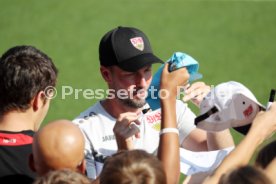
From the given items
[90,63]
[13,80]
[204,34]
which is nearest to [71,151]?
[13,80]

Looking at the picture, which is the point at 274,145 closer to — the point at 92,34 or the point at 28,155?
the point at 28,155

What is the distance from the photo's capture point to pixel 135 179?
109 inches

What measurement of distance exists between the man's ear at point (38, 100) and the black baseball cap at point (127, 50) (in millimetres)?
734

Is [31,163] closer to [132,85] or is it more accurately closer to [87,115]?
[87,115]

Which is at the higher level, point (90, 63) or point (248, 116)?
point (248, 116)

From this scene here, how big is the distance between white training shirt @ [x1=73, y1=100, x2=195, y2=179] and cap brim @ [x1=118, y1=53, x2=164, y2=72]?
0.97ft

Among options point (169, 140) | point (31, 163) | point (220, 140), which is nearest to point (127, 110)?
point (220, 140)

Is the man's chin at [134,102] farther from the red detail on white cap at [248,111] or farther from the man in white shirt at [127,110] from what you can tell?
the red detail on white cap at [248,111]

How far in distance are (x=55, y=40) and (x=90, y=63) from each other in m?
0.70

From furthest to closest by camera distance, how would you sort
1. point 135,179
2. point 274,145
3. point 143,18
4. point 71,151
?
1. point 143,18
2. point 274,145
3. point 71,151
4. point 135,179

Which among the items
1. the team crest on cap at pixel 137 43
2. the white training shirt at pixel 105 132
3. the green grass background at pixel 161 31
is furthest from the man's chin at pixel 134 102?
the green grass background at pixel 161 31

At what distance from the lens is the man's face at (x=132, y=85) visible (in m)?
4.09

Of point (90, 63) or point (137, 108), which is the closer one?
point (137, 108)

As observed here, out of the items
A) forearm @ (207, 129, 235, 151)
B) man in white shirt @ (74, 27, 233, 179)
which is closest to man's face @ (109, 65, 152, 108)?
man in white shirt @ (74, 27, 233, 179)
